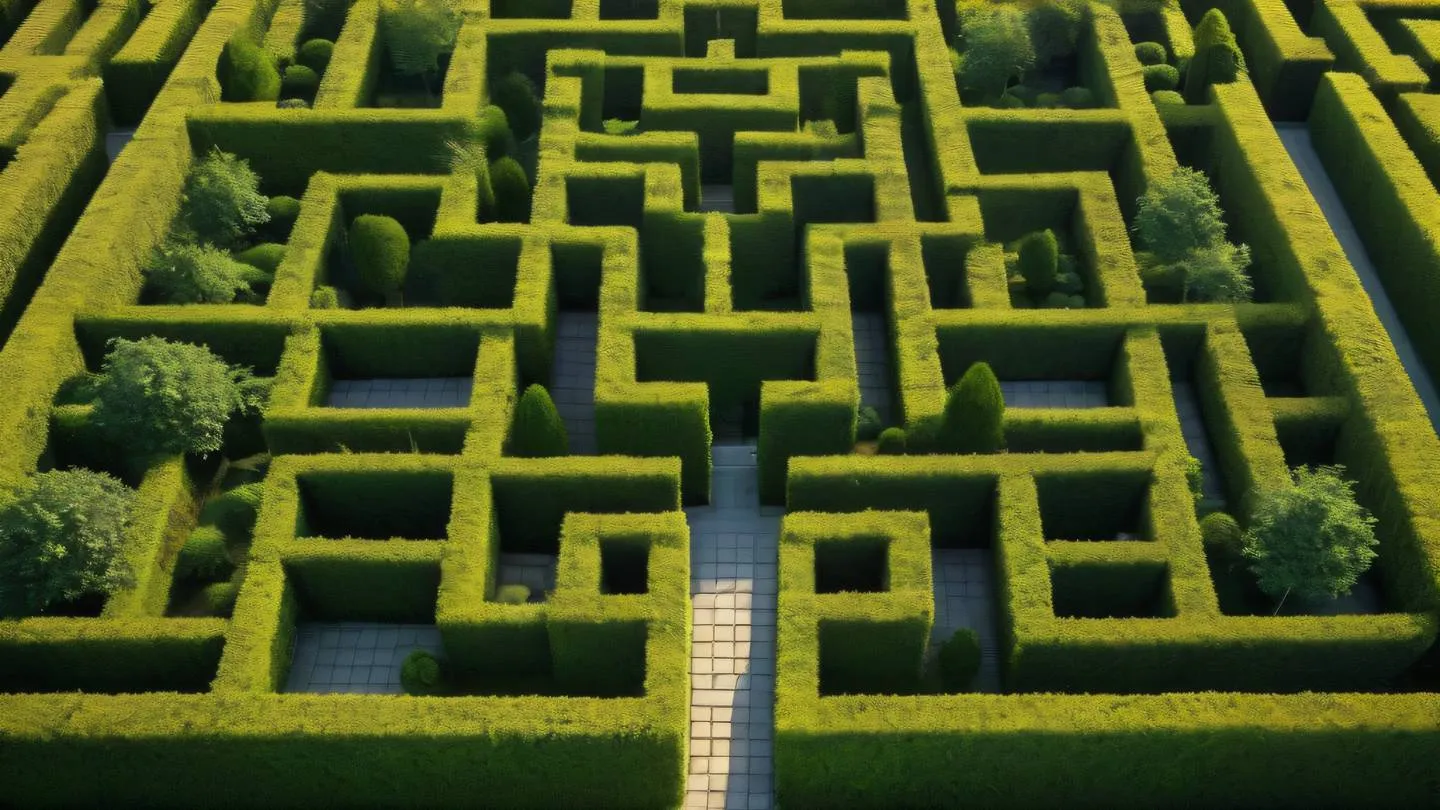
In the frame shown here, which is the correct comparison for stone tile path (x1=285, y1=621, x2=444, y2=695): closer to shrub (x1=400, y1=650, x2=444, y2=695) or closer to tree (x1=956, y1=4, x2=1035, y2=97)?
shrub (x1=400, y1=650, x2=444, y2=695)

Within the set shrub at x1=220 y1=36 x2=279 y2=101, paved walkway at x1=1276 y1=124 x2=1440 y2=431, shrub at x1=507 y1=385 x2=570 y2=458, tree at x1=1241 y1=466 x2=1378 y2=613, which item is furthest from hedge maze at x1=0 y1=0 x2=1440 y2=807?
tree at x1=1241 y1=466 x2=1378 y2=613

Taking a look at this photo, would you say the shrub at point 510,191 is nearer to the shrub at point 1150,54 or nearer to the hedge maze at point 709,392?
the hedge maze at point 709,392

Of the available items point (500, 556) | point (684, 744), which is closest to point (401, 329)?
point (500, 556)

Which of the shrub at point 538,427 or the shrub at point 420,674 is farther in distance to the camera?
the shrub at point 538,427

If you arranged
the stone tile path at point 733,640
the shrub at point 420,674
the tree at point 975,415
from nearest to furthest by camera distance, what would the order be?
the stone tile path at point 733,640 → the shrub at point 420,674 → the tree at point 975,415

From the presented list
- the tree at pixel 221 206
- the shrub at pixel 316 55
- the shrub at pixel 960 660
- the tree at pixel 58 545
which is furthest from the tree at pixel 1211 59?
the tree at pixel 58 545

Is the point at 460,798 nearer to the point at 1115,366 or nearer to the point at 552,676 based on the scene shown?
the point at 552,676

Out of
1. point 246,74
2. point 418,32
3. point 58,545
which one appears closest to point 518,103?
point 418,32

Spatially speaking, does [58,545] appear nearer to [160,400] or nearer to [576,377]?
[160,400]
